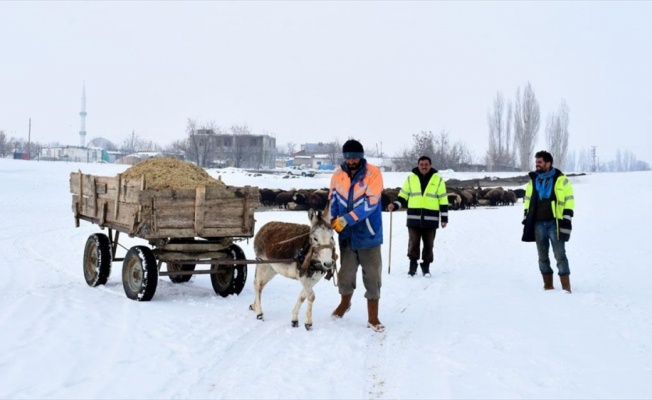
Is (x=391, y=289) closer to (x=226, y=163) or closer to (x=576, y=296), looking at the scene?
(x=576, y=296)

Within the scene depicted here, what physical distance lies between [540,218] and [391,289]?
245cm

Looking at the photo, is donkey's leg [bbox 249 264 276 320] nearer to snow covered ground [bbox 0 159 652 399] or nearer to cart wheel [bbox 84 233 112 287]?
snow covered ground [bbox 0 159 652 399]

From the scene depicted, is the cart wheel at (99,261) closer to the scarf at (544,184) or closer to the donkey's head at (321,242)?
the donkey's head at (321,242)

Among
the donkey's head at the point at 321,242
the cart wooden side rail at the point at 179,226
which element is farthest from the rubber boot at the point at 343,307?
the cart wooden side rail at the point at 179,226

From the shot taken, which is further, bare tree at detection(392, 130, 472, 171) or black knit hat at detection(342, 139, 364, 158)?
bare tree at detection(392, 130, 472, 171)

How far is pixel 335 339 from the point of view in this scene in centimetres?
721

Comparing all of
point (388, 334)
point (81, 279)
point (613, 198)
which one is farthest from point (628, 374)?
point (613, 198)

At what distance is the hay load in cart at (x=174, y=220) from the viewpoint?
342 inches

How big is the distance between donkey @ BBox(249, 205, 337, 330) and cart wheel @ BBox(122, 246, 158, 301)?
1.33 metres

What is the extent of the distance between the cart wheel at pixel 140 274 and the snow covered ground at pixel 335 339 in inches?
8.3

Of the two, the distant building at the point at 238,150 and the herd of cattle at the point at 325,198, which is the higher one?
the distant building at the point at 238,150

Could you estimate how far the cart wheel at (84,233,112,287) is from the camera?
10.1 meters

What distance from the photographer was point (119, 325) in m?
7.50

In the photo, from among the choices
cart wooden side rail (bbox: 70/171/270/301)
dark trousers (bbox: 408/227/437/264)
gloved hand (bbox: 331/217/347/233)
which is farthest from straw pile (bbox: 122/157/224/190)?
dark trousers (bbox: 408/227/437/264)
